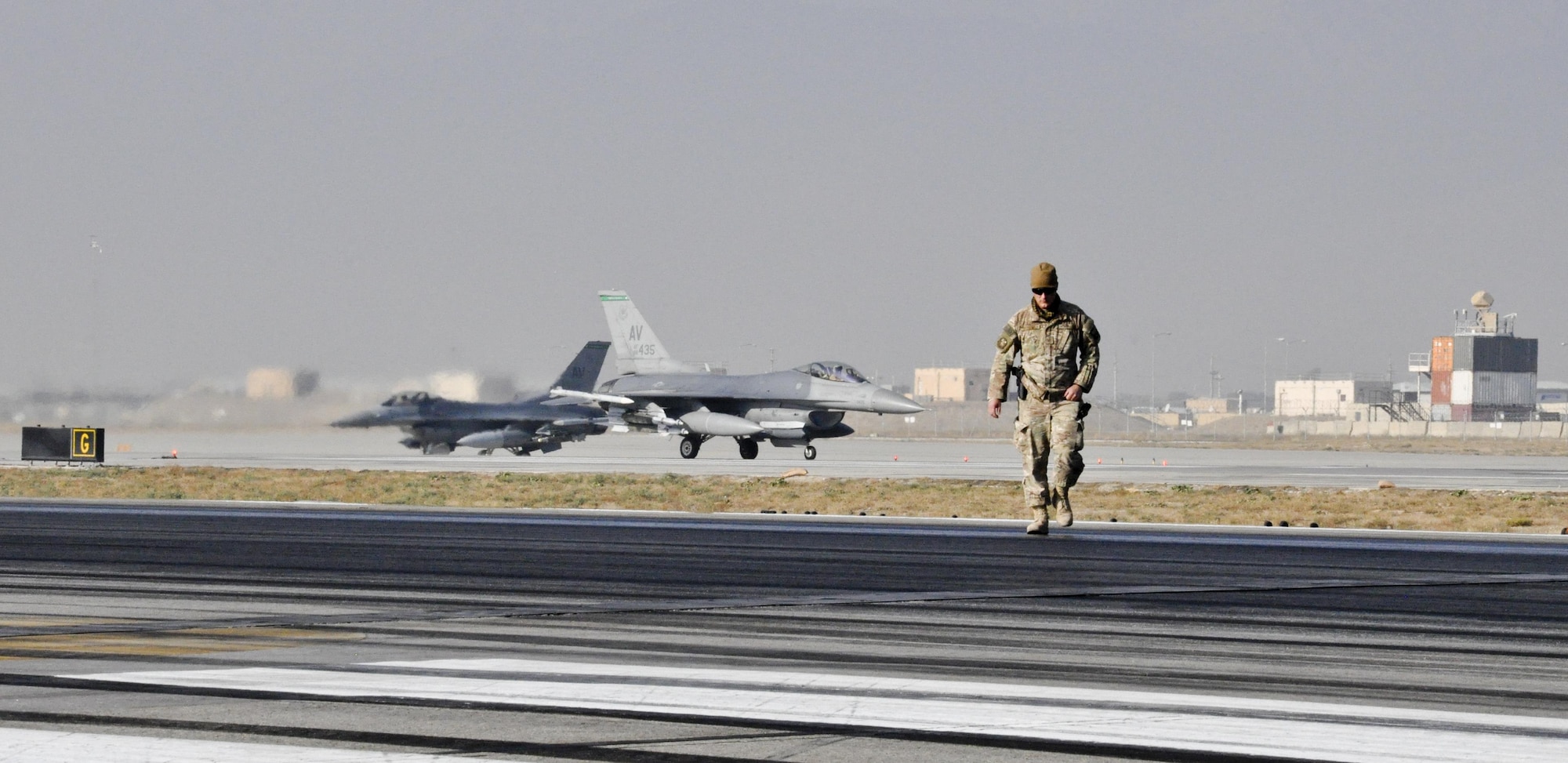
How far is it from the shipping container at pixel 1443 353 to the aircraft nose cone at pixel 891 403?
3794 inches

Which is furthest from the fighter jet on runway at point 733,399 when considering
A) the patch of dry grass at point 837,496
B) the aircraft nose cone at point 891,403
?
the patch of dry grass at point 837,496

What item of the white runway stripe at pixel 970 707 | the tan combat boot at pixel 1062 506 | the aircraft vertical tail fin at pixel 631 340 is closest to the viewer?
the white runway stripe at pixel 970 707

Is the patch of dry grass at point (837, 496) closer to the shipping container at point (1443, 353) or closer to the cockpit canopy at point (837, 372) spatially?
the cockpit canopy at point (837, 372)

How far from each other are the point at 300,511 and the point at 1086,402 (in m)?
7.38

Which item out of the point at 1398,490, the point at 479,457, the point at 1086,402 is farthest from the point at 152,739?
the point at 479,457

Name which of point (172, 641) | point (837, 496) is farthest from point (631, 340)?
point (172, 641)

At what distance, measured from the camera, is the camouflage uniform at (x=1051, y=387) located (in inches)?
448

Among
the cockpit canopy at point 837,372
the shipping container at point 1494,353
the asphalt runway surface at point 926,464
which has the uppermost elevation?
the shipping container at point 1494,353

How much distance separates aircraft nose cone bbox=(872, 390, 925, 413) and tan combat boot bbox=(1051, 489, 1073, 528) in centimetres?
3223

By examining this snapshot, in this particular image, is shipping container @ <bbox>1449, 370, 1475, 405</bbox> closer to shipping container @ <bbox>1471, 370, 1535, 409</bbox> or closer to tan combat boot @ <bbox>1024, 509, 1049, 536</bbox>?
shipping container @ <bbox>1471, 370, 1535, 409</bbox>

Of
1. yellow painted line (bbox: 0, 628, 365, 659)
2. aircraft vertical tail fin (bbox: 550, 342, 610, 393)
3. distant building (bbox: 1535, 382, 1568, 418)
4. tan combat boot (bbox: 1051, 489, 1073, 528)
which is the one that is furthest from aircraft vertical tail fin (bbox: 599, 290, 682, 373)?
distant building (bbox: 1535, 382, 1568, 418)

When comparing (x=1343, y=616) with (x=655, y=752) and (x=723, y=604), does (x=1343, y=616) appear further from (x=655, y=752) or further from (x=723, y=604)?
(x=655, y=752)

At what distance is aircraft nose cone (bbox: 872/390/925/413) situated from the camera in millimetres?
44625

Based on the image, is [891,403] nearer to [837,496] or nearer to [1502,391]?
[837,496]
